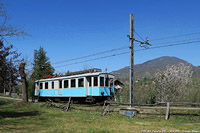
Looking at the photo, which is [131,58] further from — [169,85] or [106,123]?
[169,85]

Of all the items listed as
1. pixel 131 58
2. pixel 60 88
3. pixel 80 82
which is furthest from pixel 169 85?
pixel 60 88

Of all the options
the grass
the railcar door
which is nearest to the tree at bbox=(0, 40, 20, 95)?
the grass

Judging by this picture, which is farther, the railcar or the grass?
the railcar

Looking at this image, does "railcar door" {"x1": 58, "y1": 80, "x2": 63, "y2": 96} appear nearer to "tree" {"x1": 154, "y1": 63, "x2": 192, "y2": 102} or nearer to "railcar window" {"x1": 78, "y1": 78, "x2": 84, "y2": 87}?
"railcar window" {"x1": 78, "y1": 78, "x2": 84, "y2": 87}

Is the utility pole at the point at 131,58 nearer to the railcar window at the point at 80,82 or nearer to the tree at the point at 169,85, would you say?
the tree at the point at 169,85

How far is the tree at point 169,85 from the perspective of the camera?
18.4 m

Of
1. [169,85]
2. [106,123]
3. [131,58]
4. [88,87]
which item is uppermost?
[131,58]

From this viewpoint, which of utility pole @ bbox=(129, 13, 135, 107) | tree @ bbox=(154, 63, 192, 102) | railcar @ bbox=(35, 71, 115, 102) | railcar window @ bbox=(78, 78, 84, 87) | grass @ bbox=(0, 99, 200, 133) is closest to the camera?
grass @ bbox=(0, 99, 200, 133)

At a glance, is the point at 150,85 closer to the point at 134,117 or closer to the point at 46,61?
the point at 134,117

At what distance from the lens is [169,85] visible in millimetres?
19141

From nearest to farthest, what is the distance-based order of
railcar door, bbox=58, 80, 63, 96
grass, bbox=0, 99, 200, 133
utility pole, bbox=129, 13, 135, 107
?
grass, bbox=0, 99, 200, 133
utility pole, bbox=129, 13, 135, 107
railcar door, bbox=58, 80, 63, 96

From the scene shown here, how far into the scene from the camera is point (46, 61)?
5953 centimetres

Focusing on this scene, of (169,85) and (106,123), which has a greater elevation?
(169,85)

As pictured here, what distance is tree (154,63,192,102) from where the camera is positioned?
18375 mm
